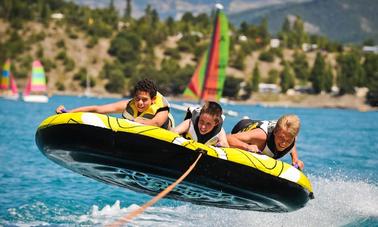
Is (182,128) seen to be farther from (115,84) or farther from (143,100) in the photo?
(115,84)

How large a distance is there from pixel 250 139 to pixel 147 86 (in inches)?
60.1

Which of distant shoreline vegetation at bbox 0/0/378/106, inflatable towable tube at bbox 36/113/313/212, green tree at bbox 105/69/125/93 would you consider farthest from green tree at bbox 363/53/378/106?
inflatable towable tube at bbox 36/113/313/212

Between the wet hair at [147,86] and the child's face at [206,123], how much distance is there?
0.69 metres

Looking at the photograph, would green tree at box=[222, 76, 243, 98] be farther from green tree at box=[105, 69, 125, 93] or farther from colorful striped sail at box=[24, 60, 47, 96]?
colorful striped sail at box=[24, 60, 47, 96]

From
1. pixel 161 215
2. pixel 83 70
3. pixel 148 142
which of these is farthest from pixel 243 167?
pixel 83 70

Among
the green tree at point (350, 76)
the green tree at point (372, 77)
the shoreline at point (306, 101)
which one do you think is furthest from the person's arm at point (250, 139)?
the green tree at point (350, 76)

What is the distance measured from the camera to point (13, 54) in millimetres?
125562

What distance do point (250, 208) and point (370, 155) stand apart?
45.8ft

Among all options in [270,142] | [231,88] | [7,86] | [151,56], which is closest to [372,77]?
[231,88]

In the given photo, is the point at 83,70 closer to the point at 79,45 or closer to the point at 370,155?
the point at 79,45

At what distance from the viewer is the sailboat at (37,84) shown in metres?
61.1

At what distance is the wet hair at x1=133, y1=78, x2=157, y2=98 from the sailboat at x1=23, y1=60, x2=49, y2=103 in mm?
53330

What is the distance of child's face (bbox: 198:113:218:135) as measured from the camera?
8.67 meters

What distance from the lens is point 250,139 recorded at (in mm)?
9258
